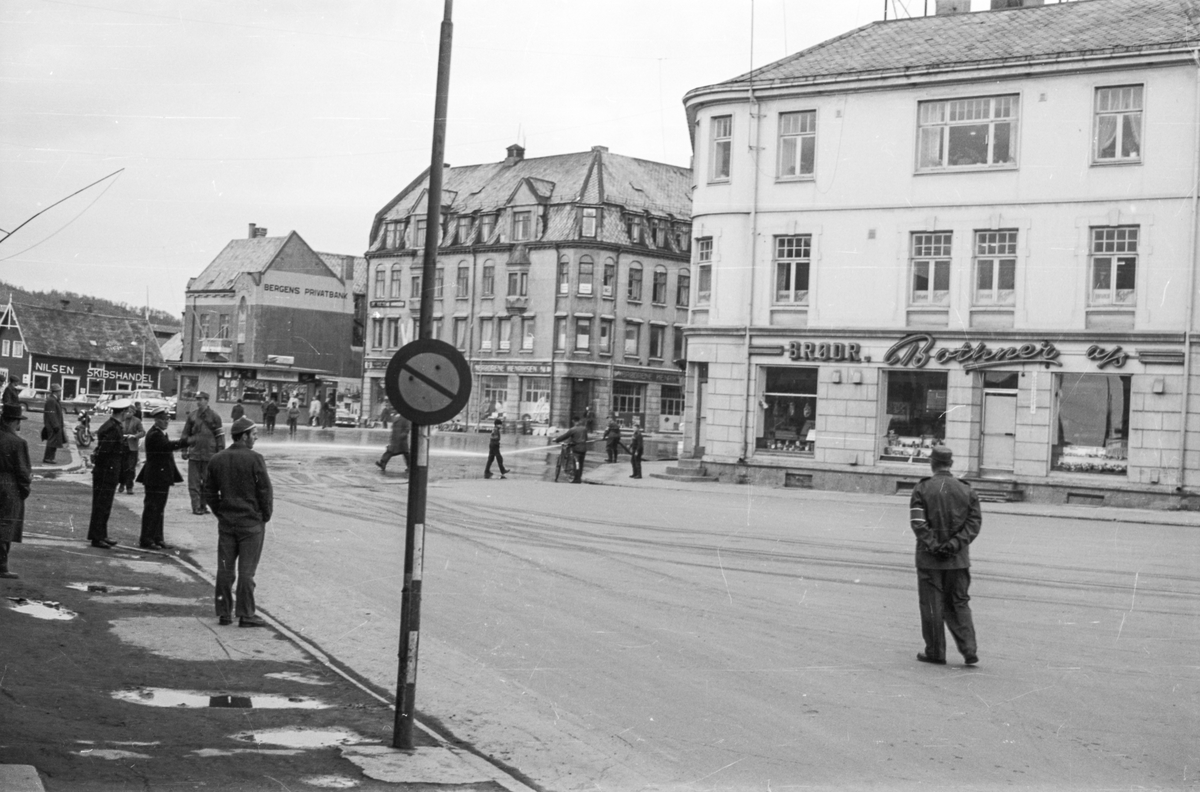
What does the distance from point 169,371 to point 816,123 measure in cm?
7998

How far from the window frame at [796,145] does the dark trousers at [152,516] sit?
2310cm

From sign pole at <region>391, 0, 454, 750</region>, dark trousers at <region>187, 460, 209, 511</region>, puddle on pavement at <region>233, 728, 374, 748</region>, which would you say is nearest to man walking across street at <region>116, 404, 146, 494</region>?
dark trousers at <region>187, 460, 209, 511</region>

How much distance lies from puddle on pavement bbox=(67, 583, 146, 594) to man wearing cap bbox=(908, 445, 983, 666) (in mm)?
7356

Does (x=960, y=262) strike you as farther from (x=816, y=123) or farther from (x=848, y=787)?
(x=848, y=787)

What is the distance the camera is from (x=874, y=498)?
104 feet

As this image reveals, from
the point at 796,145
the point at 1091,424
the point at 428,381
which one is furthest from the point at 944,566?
the point at 796,145

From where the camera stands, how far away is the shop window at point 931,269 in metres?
33.2

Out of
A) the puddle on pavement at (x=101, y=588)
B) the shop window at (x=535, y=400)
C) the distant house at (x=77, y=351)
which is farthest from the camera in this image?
the distant house at (x=77, y=351)

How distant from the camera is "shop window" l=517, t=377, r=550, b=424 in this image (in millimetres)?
72500

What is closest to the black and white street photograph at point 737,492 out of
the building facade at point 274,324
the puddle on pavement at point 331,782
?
the puddle on pavement at point 331,782

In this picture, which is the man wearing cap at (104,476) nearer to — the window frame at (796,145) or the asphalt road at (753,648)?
the asphalt road at (753,648)

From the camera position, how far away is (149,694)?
832 centimetres

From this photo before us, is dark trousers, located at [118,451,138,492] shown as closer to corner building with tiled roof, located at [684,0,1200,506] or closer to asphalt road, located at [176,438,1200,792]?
asphalt road, located at [176,438,1200,792]

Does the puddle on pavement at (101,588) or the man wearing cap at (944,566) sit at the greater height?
the man wearing cap at (944,566)
